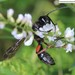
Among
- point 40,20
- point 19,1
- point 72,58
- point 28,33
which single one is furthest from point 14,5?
point 28,33

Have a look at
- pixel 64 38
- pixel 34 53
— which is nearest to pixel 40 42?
pixel 64 38

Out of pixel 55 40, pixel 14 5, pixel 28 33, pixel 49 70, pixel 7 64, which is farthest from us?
pixel 14 5

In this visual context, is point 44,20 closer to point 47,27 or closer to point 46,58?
point 47,27

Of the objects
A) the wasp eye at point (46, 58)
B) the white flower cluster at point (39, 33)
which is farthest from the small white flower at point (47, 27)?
the wasp eye at point (46, 58)

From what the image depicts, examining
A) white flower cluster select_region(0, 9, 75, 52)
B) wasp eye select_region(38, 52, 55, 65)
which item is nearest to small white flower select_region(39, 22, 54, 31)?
white flower cluster select_region(0, 9, 75, 52)

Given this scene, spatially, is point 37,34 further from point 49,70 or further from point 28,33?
point 49,70

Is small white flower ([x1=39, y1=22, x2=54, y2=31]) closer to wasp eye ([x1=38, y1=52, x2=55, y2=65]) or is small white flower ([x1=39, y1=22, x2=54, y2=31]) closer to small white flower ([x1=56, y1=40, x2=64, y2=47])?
small white flower ([x1=56, y1=40, x2=64, y2=47])

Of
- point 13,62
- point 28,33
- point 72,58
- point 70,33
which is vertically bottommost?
point 72,58

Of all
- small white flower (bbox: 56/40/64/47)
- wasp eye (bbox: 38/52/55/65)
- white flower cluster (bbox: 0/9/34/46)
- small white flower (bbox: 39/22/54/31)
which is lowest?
wasp eye (bbox: 38/52/55/65)
